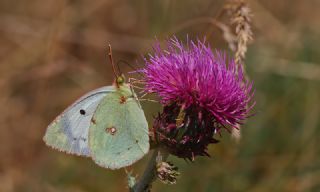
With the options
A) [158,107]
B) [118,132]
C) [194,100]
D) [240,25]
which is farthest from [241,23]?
[158,107]

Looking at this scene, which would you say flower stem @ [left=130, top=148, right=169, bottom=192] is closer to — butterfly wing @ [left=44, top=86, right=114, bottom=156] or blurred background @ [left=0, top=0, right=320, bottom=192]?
butterfly wing @ [left=44, top=86, right=114, bottom=156]

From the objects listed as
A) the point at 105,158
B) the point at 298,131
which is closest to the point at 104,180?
the point at 298,131

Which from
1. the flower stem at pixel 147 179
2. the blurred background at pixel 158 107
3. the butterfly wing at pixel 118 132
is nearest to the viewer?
the flower stem at pixel 147 179

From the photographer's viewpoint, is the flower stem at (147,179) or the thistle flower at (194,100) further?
the thistle flower at (194,100)

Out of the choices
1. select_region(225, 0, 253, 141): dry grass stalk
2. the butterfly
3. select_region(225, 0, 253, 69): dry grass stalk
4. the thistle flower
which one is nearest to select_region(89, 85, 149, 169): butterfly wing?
the butterfly

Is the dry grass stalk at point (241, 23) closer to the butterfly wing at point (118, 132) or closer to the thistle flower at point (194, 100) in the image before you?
the thistle flower at point (194, 100)

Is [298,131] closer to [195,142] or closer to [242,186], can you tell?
[242,186]

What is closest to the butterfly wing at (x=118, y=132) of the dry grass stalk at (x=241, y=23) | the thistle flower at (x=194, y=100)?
the thistle flower at (x=194, y=100)

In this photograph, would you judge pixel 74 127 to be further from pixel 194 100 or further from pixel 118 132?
pixel 194 100

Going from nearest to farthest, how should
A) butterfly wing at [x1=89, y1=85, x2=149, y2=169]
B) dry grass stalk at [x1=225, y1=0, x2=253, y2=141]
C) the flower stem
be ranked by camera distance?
the flower stem, butterfly wing at [x1=89, y1=85, x2=149, y2=169], dry grass stalk at [x1=225, y1=0, x2=253, y2=141]
